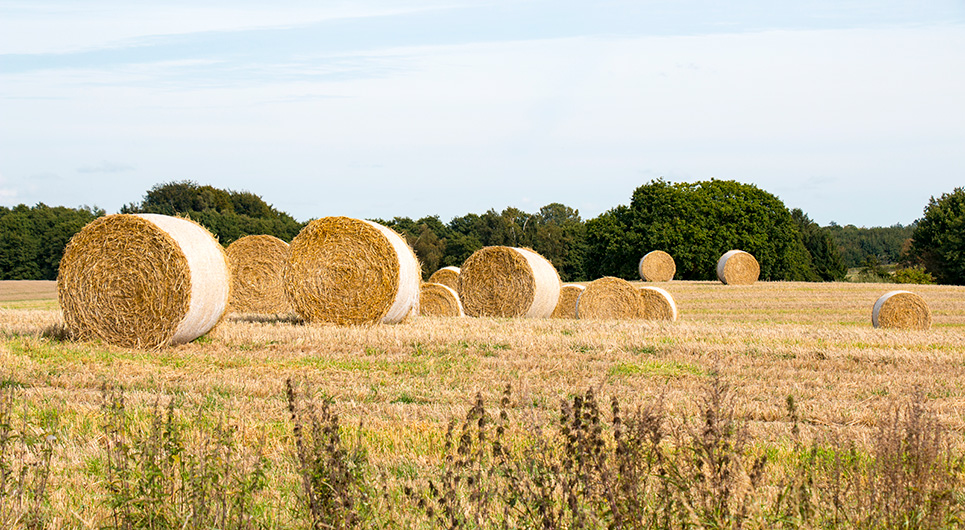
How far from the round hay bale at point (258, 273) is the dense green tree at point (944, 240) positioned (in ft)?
151

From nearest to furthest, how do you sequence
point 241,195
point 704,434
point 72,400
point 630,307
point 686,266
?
point 704,434 → point 72,400 → point 630,307 → point 686,266 → point 241,195

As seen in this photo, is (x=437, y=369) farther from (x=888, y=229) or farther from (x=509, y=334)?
(x=888, y=229)

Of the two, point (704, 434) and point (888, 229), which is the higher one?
point (888, 229)

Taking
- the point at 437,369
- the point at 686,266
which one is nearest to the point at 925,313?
the point at 437,369

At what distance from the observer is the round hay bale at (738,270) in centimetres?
4019

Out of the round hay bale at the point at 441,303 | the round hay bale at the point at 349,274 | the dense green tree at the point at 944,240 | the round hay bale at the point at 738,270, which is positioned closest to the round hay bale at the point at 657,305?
the round hay bale at the point at 441,303

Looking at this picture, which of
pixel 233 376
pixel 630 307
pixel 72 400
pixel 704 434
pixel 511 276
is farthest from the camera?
pixel 630 307

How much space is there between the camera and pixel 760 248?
56531mm

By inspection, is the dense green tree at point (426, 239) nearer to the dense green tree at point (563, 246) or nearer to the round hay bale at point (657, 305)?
the dense green tree at point (563, 246)

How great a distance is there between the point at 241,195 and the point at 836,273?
54.4 meters

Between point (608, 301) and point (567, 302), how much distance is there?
170 cm

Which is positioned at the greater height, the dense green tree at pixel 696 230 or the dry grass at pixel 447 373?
the dense green tree at pixel 696 230

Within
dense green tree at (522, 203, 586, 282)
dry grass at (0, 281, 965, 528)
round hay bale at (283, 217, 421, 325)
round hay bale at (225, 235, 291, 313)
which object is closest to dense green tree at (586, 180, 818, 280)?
dense green tree at (522, 203, 586, 282)

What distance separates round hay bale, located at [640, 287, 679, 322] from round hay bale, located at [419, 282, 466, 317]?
17.9 ft
